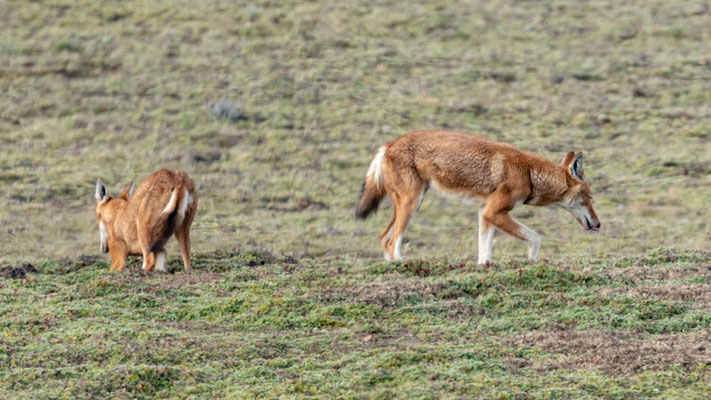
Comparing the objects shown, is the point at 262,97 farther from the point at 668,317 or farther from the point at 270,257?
the point at 668,317

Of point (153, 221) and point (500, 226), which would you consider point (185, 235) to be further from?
point (500, 226)

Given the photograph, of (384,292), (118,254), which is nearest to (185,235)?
(118,254)

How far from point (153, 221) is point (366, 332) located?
3.67 meters

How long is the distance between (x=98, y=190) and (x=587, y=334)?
22.5 ft

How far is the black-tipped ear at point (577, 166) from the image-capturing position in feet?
40.7

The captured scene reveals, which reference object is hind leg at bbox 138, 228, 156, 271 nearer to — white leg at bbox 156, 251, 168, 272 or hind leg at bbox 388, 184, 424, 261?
white leg at bbox 156, 251, 168, 272

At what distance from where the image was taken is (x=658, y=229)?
624 inches

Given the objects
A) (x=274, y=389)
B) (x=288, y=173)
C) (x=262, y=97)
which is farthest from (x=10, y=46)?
(x=274, y=389)

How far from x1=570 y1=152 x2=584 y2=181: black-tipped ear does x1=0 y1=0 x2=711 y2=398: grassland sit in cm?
114

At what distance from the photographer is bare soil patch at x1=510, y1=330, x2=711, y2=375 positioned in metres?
8.12

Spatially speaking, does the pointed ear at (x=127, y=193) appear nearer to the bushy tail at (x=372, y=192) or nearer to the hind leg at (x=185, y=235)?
the hind leg at (x=185, y=235)

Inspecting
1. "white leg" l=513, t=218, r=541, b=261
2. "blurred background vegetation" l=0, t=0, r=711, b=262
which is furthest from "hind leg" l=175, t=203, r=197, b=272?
"white leg" l=513, t=218, r=541, b=261

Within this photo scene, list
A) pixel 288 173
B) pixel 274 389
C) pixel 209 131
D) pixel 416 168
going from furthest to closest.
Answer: pixel 209 131, pixel 288 173, pixel 416 168, pixel 274 389

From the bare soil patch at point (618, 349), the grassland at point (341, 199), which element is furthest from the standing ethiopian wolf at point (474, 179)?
the bare soil patch at point (618, 349)
